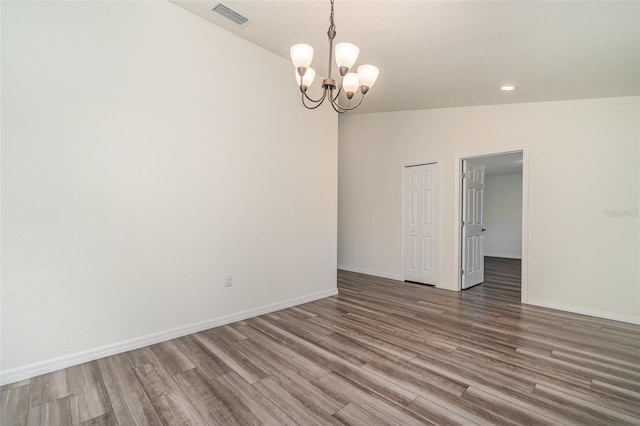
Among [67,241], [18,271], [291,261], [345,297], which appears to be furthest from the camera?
[345,297]

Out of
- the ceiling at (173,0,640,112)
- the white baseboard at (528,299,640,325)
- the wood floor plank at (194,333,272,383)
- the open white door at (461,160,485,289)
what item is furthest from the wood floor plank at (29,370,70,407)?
the white baseboard at (528,299,640,325)

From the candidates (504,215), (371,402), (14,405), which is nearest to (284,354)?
(371,402)

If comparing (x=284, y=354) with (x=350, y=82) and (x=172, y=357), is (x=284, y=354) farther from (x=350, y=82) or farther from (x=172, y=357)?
(x=350, y=82)

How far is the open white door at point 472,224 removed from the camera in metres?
4.93

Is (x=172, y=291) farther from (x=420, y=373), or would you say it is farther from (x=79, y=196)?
(x=420, y=373)

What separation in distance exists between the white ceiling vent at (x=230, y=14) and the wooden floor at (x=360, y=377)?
3118 millimetres

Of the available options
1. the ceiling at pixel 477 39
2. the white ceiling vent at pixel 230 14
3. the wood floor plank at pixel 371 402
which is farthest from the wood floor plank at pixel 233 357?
the white ceiling vent at pixel 230 14

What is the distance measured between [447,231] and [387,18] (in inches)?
133

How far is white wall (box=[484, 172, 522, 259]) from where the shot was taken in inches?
342

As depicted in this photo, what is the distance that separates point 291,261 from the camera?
4.02 m

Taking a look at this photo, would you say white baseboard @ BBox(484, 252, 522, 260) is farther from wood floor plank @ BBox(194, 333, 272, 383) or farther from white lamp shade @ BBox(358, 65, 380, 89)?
wood floor plank @ BBox(194, 333, 272, 383)

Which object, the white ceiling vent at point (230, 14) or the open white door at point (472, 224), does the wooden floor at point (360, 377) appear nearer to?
the open white door at point (472, 224)

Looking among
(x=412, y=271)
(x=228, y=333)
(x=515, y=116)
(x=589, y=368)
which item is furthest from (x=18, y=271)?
(x=515, y=116)

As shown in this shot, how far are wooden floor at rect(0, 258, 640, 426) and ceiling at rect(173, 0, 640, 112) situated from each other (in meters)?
2.64
